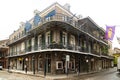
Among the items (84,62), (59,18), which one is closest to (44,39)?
(59,18)

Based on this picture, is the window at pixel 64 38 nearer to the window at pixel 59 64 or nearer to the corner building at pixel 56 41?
the corner building at pixel 56 41

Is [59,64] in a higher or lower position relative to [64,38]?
lower

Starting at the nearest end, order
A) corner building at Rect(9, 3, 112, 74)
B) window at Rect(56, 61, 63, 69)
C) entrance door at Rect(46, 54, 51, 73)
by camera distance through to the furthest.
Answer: corner building at Rect(9, 3, 112, 74), window at Rect(56, 61, 63, 69), entrance door at Rect(46, 54, 51, 73)

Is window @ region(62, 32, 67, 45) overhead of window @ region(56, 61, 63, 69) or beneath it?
overhead

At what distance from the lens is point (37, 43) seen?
26812mm

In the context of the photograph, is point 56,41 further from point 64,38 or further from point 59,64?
point 59,64

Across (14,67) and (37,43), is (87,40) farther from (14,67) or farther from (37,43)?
(14,67)

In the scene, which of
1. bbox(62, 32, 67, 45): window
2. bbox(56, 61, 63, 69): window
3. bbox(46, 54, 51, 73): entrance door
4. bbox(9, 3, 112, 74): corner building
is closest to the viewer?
bbox(9, 3, 112, 74): corner building

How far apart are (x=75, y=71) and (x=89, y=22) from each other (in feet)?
30.2

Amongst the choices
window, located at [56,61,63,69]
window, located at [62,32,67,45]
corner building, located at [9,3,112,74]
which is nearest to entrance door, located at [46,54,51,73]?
corner building, located at [9,3,112,74]

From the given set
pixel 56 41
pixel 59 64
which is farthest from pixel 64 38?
pixel 59 64

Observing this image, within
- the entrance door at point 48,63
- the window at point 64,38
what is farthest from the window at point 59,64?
the window at point 64,38

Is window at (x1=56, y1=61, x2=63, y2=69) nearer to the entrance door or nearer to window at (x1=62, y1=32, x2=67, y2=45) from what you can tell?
the entrance door

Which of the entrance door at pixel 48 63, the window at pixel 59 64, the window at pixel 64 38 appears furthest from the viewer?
the window at pixel 64 38
